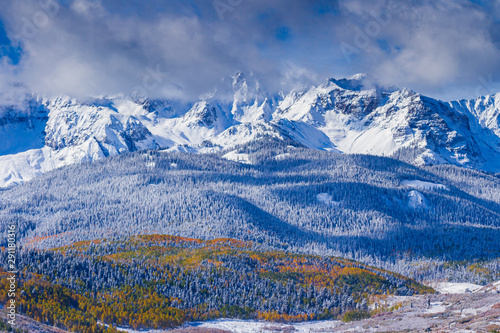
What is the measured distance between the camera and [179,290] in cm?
16438

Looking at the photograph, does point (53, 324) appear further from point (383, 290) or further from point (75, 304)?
point (383, 290)

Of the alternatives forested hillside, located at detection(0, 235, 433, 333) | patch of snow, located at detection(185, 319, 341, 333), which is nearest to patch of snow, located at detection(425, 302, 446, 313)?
forested hillside, located at detection(0, 235, 433, 333)

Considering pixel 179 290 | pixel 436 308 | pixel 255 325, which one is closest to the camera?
pixel 436 308

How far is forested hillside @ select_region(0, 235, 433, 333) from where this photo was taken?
137500 millimetres

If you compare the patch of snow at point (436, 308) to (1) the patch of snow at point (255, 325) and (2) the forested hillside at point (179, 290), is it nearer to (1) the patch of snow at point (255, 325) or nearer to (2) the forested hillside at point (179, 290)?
(2) the forested hillside at point (179, 290)

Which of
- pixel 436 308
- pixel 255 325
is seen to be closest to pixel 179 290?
pixel 255 325

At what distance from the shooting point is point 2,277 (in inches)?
5438

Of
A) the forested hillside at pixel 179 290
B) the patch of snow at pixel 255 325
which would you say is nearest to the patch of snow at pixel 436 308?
the forested hillside at pixel 179 290

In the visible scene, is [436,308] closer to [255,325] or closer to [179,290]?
[255,325]

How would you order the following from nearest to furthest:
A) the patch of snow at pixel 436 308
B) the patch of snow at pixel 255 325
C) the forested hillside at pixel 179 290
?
the forested hillside at pixel 179 290 < the patch of snow at pixel 255 325 < the patch of snow at pixel 436 308

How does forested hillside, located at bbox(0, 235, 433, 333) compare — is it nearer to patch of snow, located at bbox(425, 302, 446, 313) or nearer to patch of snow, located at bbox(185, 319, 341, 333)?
patch of snow, located at bbox(185, 319, 341, 333)

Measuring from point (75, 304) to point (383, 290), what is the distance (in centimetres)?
9057

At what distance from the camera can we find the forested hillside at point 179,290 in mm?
137500

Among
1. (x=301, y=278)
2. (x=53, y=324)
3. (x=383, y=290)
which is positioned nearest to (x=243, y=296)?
(x=301, y=278)
